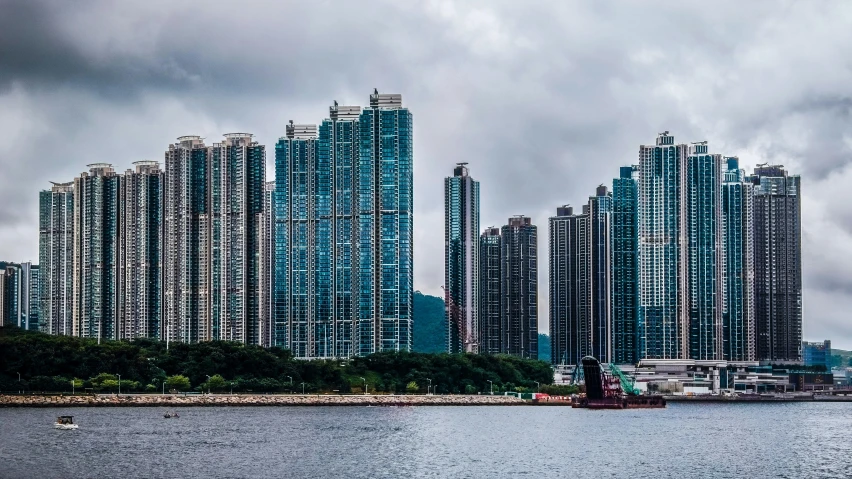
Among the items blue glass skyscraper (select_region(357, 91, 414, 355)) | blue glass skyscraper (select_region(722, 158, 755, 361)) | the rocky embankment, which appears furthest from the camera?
blue glass skyscraper (select_region(722, 158, 755, 361))

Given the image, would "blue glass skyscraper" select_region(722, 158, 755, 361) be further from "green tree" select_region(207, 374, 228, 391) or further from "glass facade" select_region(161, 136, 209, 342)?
"green tree" select_region(207, 374, 228, 391)

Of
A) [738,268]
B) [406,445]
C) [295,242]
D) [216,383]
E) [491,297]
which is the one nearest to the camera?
[406,445]

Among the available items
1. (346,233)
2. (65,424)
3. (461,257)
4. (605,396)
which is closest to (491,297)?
(461,257)

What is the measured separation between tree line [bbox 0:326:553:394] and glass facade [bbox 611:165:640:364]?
1324 inches

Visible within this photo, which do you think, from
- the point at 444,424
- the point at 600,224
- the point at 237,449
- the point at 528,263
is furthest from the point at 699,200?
the point at 237,449

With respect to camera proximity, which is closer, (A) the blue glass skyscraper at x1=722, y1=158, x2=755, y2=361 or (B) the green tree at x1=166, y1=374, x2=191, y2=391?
(B) the green tree at x1=166, y1=374, x2=191, y2=391

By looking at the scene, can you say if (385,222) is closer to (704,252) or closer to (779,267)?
(704,252)

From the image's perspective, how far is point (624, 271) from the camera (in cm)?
18075

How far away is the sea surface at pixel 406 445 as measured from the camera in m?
66.5

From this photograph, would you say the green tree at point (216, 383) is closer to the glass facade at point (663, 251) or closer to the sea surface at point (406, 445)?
the sea surface at point (406, 445)

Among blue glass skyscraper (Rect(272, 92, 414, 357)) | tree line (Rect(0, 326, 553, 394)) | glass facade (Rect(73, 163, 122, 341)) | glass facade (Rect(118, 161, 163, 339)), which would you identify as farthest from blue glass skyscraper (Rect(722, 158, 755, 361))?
glass facade (Rect(73, 163, 122, 341))

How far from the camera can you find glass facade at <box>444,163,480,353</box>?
7421 inches

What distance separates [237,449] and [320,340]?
85.8 metres

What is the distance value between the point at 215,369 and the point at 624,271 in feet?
232
